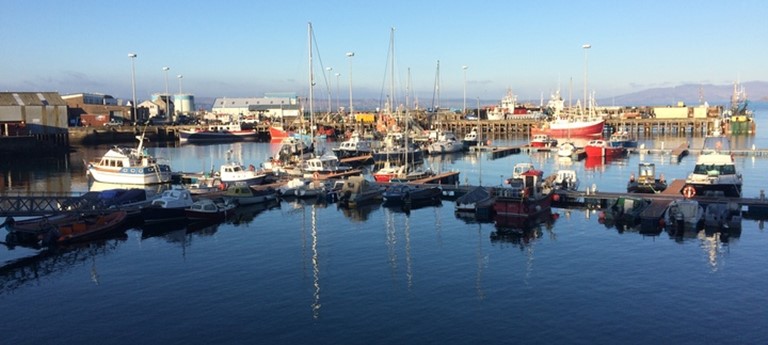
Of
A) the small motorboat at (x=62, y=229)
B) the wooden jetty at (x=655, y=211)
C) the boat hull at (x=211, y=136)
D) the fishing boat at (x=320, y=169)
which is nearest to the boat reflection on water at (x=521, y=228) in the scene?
the wooden jetty at (x=655, y=211)

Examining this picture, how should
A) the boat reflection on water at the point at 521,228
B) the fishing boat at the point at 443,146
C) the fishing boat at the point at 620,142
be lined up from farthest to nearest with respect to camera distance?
the fishing boat at the point at 443,146 < the fishing boat at the point at 620,142 < the boat reflection on water at the point at 521,228

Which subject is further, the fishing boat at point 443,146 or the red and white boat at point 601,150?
the fishing boat at point 443,146

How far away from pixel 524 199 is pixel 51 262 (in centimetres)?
2712

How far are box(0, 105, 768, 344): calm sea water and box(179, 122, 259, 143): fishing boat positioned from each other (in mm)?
94329

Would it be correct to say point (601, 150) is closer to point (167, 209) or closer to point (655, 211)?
point (655, 211)

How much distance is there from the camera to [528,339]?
2181 centimetres

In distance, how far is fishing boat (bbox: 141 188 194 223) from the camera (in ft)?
136

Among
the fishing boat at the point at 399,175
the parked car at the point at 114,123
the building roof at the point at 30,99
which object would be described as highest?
the building roof at the point at 30,99

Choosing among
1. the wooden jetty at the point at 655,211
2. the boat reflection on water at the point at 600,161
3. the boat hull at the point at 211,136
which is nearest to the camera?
the wooden jetty at the point at 655,211

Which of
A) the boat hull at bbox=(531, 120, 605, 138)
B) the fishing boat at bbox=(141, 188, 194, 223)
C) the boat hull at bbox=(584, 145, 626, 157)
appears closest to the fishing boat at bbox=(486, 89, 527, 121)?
the boat hull at bbox=(531, 120, 605, 138)

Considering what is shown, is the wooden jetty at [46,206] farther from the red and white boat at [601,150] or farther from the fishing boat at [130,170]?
the red and white boat at [601,150]

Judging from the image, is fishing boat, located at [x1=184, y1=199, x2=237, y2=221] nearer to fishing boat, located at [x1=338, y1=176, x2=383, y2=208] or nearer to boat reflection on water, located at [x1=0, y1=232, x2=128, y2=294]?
boat reflection on water, located at [x1=0, y1=232, x2=128, y2=294]

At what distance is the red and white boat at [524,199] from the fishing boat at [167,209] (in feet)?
66.5

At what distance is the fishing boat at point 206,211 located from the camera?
1666 inches
